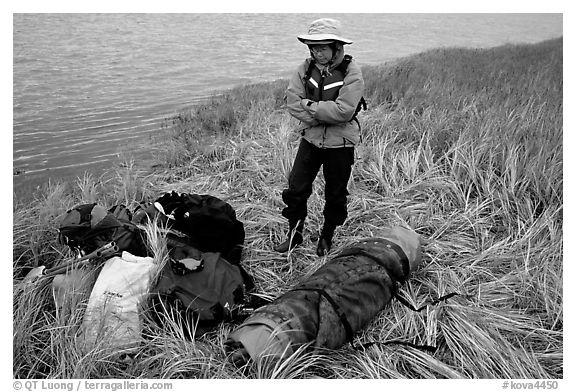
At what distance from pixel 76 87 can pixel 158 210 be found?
484 centimetres

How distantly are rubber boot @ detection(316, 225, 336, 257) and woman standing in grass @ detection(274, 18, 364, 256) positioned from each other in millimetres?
74

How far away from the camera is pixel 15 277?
10.3ft

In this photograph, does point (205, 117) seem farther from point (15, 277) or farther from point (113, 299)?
point (113, 299)

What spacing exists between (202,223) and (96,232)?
0.77 metres

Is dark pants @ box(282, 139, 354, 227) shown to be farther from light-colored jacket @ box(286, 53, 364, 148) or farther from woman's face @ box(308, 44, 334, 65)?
woman's face @ box(308, 44, 334, 65)

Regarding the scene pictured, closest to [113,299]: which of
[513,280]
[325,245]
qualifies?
[325,245]

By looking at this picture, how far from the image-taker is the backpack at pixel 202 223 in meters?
3.32

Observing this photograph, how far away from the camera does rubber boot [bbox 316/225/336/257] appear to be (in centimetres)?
356

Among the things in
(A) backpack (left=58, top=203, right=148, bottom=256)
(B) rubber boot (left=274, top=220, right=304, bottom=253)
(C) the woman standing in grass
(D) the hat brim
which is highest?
(D) the hat brim

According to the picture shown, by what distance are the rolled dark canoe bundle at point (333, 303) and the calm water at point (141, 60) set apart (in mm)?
2506

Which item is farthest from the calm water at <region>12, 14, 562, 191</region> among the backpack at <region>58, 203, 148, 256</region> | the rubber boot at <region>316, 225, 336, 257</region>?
the rubber boot at <region>316, 225, 336, 257</region>

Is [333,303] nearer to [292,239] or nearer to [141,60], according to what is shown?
[292,239]

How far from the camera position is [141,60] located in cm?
864

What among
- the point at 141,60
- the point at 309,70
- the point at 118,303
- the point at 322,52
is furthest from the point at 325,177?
the point at 141,60
